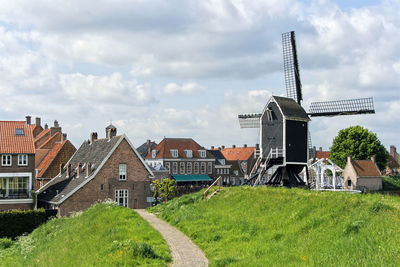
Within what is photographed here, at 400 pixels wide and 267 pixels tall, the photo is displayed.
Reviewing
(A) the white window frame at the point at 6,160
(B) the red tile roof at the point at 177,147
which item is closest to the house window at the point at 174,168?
(B) the red tile roof at the point at 177,147

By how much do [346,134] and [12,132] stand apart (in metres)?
57.8

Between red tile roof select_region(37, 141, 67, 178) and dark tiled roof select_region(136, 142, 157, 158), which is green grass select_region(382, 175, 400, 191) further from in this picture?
red tile roof select_region(37, 141, 67, 178)

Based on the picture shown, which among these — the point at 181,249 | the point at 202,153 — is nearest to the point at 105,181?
the point at 181,249

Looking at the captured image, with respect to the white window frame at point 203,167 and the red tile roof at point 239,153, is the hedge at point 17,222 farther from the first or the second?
the red tile roof at point 239,153

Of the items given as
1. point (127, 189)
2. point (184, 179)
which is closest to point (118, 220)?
point (127, 189)

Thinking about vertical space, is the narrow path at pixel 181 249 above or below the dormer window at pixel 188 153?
below

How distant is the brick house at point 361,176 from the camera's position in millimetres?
68900

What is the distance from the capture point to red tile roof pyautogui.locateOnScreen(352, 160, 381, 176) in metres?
69.4

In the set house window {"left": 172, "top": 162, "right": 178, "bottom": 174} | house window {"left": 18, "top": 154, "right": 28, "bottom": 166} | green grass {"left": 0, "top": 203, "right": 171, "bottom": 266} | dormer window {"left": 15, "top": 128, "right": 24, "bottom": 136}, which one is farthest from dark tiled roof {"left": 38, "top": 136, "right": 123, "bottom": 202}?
house window {"left": 172, "top": 162, "right": 178, "bottom": 174}

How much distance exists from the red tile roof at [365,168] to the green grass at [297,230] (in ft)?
151

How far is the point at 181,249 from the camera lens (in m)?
20.6

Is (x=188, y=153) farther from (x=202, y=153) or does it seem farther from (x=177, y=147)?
(x=202, y=153)

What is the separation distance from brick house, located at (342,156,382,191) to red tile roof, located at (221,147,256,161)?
31646 millimetres

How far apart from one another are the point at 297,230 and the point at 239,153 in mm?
85676
